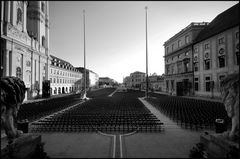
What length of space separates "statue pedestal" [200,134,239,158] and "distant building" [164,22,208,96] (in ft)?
109

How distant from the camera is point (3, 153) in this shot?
452 centimetres

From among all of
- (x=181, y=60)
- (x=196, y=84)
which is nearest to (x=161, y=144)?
(x=196, y=84)

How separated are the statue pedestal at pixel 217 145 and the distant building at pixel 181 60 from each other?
3319cm

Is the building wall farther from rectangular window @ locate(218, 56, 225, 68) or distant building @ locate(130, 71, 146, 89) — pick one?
distant building @ locate(130, 71, 146, 89)

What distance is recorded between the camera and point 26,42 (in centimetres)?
A: 2881

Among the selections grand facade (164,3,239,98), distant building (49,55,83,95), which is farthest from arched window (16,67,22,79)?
grand facade (164,3,239,98)

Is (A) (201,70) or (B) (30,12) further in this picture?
(B) (30,12)

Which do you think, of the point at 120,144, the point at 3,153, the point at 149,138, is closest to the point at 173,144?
the point at 149,138

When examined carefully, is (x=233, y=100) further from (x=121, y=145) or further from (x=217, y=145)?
(x=121, y=145)

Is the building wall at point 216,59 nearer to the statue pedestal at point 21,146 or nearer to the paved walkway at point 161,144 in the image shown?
the paved walkway at point 161,144

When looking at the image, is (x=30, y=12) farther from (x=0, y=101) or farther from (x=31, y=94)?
(x=0, y=101)

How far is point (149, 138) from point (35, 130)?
7800mm

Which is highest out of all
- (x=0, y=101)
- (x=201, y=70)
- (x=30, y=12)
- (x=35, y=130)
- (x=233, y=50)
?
(x=30, y=12)

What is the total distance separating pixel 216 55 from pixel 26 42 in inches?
Result: 1677
